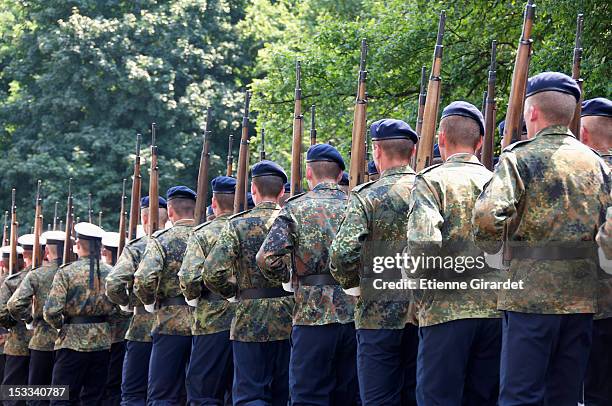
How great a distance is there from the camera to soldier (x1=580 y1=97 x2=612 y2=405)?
6.48m

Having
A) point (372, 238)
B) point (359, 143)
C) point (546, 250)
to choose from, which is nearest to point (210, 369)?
point (359, 143)

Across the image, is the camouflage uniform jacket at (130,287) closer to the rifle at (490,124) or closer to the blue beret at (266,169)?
the blue beret at (266,169)

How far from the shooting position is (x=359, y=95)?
8.78 m

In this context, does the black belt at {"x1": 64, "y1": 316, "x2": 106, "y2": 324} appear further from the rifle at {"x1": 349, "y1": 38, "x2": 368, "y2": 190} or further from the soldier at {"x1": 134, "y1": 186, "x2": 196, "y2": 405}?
the rifle at {"x1": 349, "y1": 38, "x2": 368, "y2": 190}

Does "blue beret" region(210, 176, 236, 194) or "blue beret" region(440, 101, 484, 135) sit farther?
"blue beret" region(210, 176, 236, 194)

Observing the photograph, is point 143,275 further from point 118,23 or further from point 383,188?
point 118,23

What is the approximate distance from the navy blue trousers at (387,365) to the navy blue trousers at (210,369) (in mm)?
2310

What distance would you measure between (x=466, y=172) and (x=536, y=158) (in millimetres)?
684

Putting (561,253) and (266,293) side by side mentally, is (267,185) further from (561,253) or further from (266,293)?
(561,253)

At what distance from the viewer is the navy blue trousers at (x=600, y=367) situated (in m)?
6.66

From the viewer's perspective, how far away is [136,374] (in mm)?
10930

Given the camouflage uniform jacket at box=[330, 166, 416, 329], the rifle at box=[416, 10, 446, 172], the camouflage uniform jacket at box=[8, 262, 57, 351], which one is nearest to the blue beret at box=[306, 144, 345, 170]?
the rifle at box=[416, 10, 446, 172]

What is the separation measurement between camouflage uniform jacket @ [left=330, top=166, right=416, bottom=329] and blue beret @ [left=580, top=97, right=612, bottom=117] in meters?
1.14

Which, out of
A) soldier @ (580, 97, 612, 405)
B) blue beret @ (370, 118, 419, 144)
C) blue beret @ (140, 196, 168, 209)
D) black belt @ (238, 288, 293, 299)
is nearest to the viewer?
soldier @ (580, 97, 612, 405)
